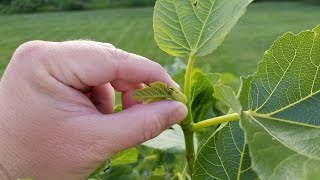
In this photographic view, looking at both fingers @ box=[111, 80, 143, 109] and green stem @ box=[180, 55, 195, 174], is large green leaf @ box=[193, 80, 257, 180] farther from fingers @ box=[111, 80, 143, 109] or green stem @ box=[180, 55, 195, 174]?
fingers @ box=[111, 80, 143, 109]

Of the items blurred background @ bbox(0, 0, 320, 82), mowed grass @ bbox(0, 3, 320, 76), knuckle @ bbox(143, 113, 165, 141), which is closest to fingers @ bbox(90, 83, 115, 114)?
knuckle @ bbox(143, 113, 165, 141)

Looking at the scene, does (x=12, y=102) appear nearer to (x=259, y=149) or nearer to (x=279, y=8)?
(x=259, y=149)

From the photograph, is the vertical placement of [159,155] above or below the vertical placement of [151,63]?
below

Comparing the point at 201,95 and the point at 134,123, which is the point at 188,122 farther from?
the point at 201,95

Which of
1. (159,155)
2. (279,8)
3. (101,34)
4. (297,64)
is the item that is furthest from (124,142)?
(279,8)

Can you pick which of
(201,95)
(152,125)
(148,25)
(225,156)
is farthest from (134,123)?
(148,25)
